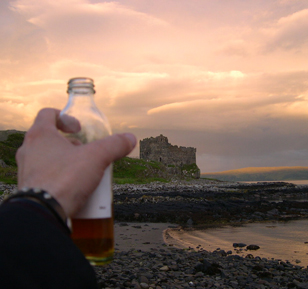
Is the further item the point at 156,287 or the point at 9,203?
the point at 156,287

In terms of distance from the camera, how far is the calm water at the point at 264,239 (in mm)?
7930

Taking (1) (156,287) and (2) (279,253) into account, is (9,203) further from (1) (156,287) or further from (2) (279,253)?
(2) (279,253)

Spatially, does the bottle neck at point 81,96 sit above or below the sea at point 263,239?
above

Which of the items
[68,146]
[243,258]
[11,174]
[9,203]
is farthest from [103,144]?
[11,174]

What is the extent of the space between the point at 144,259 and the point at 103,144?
19.6 feet

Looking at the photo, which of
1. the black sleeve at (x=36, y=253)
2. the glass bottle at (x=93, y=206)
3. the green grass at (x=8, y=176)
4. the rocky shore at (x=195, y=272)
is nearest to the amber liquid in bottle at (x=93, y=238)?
the glass bottle at (x=93, y=206)

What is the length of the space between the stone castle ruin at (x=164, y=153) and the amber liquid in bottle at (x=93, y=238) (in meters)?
60.2

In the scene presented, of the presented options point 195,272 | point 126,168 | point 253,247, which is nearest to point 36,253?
point 195,272

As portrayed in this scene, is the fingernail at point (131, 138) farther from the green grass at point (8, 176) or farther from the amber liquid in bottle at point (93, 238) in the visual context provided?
the green grass at point (8, 176)

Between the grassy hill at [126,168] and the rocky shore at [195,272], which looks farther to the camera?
the grassy hill at [126,168]

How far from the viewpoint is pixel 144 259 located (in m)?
6.58

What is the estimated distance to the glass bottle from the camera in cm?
Answer: 121

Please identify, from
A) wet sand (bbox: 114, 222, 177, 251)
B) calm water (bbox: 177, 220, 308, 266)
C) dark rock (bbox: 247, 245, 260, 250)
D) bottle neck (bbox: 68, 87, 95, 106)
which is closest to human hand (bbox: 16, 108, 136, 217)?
bottle neck (bbox: 68, 87, 95, 106)

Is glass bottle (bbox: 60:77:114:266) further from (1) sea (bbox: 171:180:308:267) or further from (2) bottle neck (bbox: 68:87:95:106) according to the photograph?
(1) sea (bbox: 171:180:308:267)
